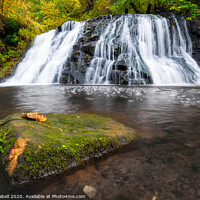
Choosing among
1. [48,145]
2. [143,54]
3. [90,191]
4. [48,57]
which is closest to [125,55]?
[143,54]

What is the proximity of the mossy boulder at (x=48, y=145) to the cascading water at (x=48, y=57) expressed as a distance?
9721mm

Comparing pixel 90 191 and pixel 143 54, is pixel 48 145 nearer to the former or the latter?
pixel 90 191

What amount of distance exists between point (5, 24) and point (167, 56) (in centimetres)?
1559

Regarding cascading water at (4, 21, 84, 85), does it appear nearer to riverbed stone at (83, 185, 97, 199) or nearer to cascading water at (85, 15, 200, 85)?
cascading water at (85, 15, 200, 85)

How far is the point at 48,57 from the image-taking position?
1359 cm

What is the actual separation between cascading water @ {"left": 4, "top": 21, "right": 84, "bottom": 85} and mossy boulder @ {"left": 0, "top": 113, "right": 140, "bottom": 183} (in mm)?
9721

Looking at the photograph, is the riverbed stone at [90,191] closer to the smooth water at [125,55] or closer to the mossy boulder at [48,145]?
the mossy boulder at [48,145]

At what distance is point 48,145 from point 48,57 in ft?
43.2

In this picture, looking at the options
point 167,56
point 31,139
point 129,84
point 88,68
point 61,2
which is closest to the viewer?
point 31,139

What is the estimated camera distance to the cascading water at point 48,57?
1184 centimetres

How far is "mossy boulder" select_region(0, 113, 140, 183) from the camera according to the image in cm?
141

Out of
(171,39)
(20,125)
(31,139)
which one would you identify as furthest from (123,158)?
(171,39)

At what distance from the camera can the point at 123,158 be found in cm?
172

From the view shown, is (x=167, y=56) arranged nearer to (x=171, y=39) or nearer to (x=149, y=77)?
(x=171, y=39)
